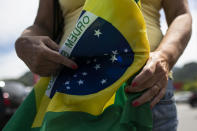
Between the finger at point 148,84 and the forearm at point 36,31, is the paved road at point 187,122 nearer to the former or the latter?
the forearm at point 36,31

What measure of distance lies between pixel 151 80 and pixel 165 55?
118 mm

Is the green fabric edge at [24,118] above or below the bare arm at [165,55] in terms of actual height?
below

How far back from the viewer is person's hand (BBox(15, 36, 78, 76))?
0.88 meters

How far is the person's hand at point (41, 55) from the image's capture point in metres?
0.88

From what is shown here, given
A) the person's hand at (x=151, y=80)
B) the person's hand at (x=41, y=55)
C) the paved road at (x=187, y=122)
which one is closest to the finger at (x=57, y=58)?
the person's hand at (x=41, y=55)

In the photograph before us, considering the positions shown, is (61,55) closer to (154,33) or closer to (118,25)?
(118,25)

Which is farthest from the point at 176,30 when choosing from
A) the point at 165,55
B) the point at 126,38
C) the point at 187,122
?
the point at 187,122

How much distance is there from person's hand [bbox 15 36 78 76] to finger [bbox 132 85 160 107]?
0.20m

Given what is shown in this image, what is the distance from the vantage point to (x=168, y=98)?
3.40 feet

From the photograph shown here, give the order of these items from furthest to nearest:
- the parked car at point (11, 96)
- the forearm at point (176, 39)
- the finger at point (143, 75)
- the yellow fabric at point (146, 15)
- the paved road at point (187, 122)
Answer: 1. the paved road at point (187, 122)
2. the parked car at point (11, 96)
3. the yellow fabric at point (146, 15)
4. the forearm at point (176, 39)
5. the finger at point (143, 75)

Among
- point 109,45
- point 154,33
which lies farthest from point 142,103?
point 154,33

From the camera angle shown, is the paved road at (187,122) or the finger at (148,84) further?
the paved road at (187,122)

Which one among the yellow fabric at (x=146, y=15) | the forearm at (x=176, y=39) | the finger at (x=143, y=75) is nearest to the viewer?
the finger at (x=143, y=75)

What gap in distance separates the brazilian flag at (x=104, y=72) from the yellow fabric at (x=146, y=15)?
0.19 metres
